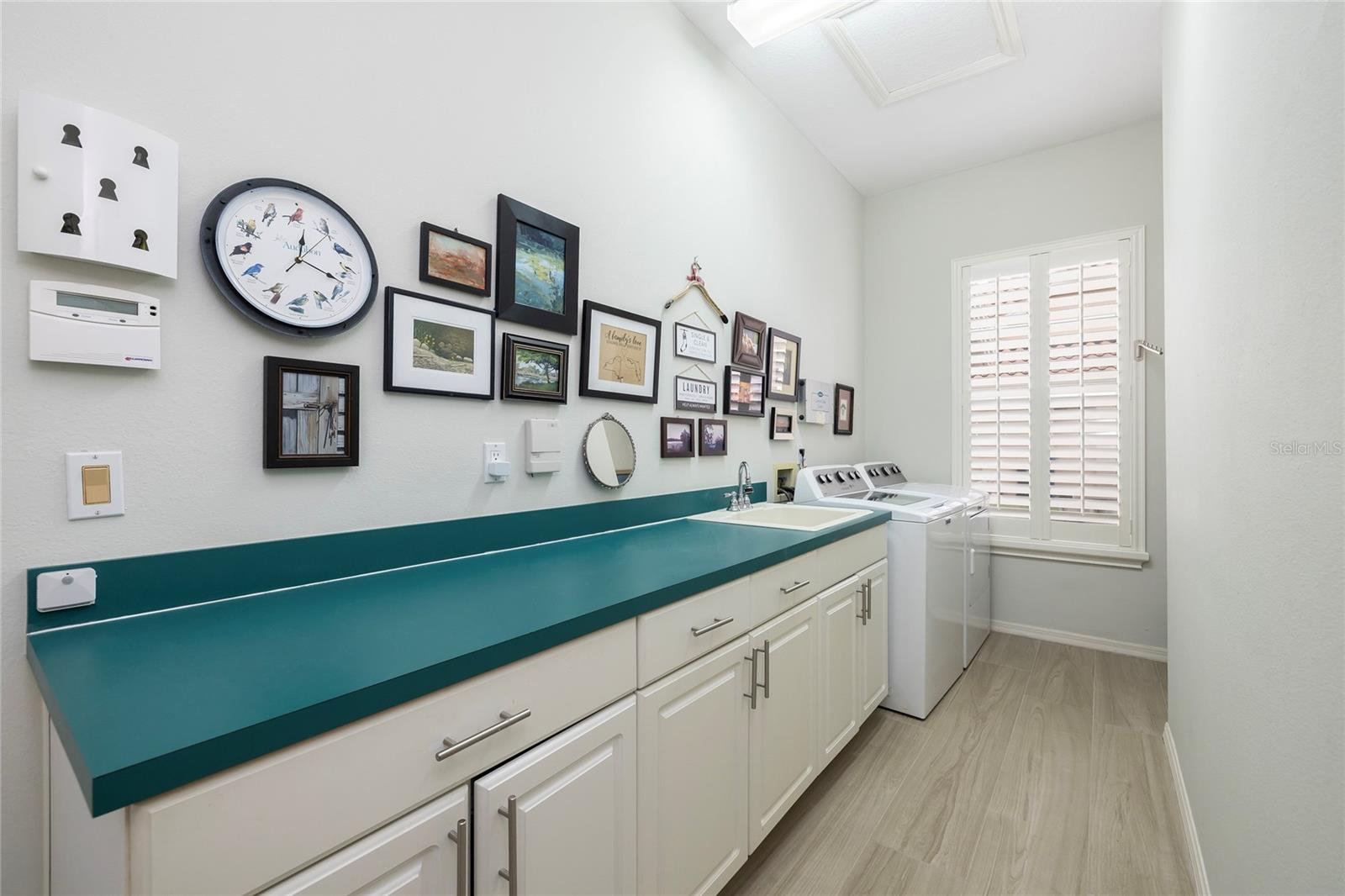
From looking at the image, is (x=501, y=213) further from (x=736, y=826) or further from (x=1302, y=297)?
(x=736, y=826)

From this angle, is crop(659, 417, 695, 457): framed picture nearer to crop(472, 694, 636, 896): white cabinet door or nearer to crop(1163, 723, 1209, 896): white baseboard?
crop(472, 694, 636, 896): white cabinet door

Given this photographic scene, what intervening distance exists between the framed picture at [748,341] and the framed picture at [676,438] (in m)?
0.50

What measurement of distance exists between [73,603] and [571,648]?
2.64ft

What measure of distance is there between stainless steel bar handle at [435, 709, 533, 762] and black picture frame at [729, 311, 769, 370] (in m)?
1.91

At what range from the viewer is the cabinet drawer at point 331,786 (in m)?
0.57

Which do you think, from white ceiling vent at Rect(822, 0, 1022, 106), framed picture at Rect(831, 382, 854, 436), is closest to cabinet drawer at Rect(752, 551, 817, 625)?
framed picture at Rect(831, 382, 854, 436)

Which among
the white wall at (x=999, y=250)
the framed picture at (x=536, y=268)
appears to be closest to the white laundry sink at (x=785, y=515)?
the framed picture at (x=536, y=268)

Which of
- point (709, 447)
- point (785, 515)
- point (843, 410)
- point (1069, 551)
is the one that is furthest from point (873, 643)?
point (1069, 551)

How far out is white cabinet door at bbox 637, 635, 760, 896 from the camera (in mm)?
1148

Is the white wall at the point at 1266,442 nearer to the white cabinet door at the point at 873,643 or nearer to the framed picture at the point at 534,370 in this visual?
the white cabinet door at the point at 873,643

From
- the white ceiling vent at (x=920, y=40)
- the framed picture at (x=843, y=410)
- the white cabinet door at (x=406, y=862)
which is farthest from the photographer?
the framed picture at (x=843, y=410)

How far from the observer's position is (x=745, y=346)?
2.58m

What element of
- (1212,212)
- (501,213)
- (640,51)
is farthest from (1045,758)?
(640,51)

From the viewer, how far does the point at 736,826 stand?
142cm
